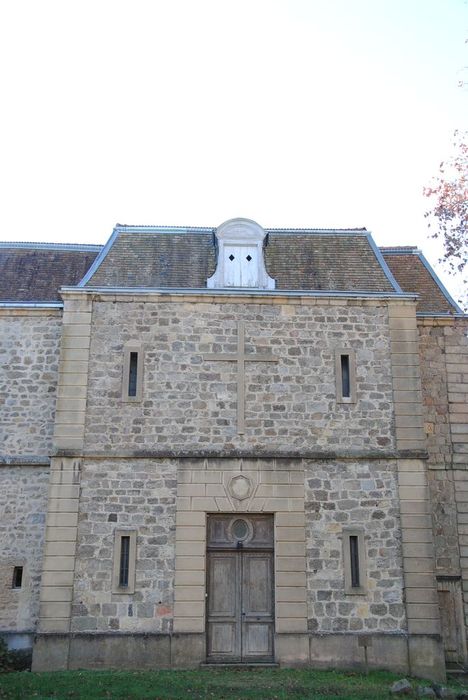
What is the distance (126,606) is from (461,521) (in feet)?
22.8

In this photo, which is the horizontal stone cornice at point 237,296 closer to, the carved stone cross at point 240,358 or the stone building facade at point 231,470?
the stone building facade at point 231,470

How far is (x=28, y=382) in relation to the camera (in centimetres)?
1612

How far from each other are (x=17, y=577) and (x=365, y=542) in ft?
22.2

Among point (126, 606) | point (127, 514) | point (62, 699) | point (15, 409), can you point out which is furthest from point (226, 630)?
point (15, 409)

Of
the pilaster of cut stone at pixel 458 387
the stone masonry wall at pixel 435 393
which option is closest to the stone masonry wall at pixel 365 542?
the stone masonry wall at pixel 435 393

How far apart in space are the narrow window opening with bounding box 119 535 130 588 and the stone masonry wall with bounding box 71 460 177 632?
0.18m

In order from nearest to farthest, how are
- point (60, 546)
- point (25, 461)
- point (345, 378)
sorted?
1. point (60, 546)
2. point (345, 378)
3. point (25, 461)

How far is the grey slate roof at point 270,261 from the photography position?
16203mm

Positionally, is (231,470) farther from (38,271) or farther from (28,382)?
(38,271)

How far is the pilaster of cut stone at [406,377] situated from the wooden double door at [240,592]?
3.08 meters

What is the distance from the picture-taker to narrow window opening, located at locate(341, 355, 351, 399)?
1505 centimetres

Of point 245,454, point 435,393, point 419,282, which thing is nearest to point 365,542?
point 245,454

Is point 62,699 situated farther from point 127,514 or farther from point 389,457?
point 389,457

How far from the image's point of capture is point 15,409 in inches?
630
